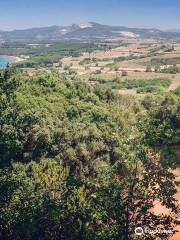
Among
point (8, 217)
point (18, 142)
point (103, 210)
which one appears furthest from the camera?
point (18, 142)

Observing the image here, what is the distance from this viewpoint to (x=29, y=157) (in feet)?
167

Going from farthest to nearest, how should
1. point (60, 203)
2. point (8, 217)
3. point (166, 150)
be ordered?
point (8, 217) → point (60, 203) → point (166, 150)

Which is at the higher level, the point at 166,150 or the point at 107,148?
the point at 166,150

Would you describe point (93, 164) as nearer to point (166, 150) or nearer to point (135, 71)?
point (166, 150)

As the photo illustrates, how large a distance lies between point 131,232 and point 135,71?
531ft

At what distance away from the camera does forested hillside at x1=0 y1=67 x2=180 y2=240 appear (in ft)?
100

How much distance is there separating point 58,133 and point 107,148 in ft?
22.6

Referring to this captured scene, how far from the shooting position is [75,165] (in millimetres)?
51344

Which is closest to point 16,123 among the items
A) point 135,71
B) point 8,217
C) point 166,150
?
point 8,217

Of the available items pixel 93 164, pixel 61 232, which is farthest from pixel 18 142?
pixel 61 232

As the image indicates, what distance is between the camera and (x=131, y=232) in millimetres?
31578

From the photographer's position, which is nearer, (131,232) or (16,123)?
(131,232)

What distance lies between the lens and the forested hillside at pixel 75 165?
30.5 meters

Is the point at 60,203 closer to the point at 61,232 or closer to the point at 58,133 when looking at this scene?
the point at 61,232
